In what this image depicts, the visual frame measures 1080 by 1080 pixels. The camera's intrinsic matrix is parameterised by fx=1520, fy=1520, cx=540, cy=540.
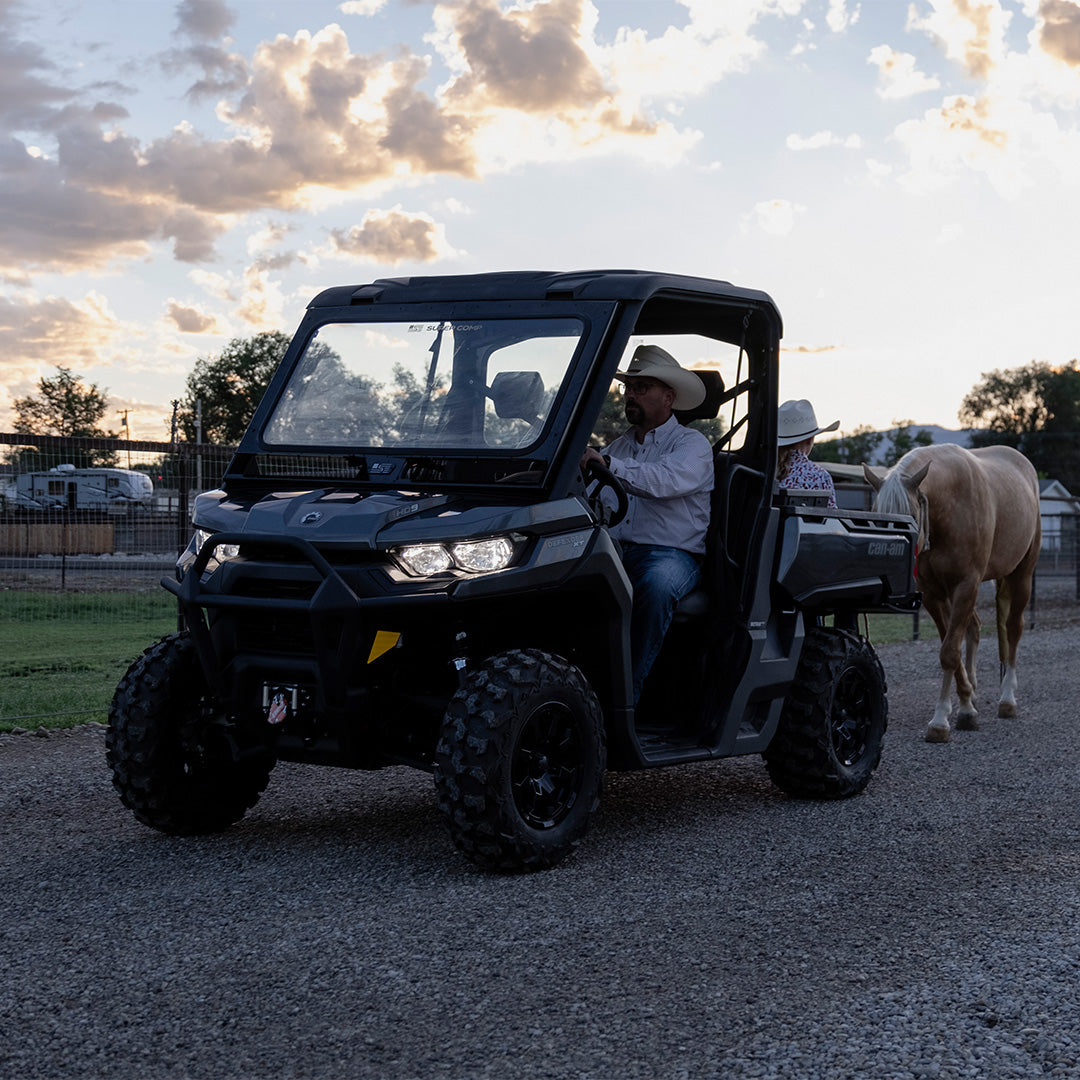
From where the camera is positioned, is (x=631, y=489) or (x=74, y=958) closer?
(x=74, y=958)

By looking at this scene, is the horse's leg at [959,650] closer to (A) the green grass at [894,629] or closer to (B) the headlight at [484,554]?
(B) the headlight at [484,554]

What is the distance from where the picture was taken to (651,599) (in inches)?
256

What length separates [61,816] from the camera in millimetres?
7223

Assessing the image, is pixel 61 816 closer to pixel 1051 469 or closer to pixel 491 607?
pixel 491 607

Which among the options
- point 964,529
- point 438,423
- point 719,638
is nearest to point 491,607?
point 438,423

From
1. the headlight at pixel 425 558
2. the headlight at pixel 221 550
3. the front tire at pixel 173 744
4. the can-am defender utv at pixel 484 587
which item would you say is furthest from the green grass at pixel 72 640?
the headlight at pixel 425 558

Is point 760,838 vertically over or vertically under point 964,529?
under

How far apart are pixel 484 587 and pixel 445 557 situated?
18 centimetres

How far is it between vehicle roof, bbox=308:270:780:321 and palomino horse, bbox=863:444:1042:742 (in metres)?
3.73

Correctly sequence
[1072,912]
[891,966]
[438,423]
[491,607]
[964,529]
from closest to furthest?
[891,966]
[1072,912]
[491,607]
[438,423]
[964,529]

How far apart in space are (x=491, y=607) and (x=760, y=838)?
174 cm

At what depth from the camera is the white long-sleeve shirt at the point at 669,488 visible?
21.7ft

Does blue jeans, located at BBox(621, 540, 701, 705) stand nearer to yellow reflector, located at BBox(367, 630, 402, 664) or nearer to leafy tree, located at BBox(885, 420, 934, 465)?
yellow reflector, located at BBox(367, 630, 402, 664)

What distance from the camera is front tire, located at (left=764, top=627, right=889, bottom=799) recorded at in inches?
287
